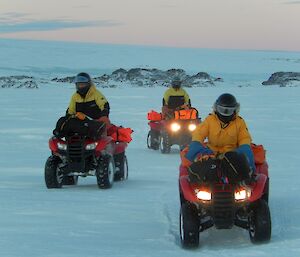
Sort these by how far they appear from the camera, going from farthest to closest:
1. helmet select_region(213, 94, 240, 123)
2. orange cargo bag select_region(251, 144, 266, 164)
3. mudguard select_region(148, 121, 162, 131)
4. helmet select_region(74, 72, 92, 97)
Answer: mudguard select_region(148, 121, 162, 131)
helmet select_region(74, 72, 92, 97)
orange cargo bag select_region(251, 144, 266, 164)
helmet select_region(213, 94, 240, 123)

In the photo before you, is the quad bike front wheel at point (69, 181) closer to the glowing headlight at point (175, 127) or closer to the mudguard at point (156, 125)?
the glowing headlight at point (175, 127)

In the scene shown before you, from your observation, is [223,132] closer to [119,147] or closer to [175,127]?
[119,147]

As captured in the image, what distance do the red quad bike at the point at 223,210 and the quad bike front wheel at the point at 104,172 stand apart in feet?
12.4

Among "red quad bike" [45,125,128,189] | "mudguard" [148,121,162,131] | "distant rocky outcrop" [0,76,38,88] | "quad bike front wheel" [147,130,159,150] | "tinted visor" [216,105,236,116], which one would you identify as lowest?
"distant rocky outcrop" [0,76,38,88]

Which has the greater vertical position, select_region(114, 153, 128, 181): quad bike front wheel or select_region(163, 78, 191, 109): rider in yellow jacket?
select_region(163, 78, 191, 109): rider in yellow jacket

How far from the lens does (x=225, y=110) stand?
7410 millimetres

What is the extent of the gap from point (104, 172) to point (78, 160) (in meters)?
0.45

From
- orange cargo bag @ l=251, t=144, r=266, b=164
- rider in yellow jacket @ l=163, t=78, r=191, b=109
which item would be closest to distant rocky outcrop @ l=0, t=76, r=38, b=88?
rider in yellow jacket @ l=163, t=78, r=191, b=109

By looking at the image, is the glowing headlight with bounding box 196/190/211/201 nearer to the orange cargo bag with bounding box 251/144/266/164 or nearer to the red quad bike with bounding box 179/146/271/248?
the red quad bike with bounding box 179/146/271/248

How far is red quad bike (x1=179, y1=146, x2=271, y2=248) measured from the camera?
6539mm

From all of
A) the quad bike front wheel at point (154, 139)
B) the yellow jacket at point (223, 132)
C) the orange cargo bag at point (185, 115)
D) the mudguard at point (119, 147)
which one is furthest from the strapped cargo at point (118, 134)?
the quad bike front wheel at point (154, 139)

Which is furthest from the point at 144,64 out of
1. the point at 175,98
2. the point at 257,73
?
the point at 175,98

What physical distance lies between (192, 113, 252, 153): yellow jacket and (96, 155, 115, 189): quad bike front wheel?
10.5 feet

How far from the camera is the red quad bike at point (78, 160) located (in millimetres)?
10562
